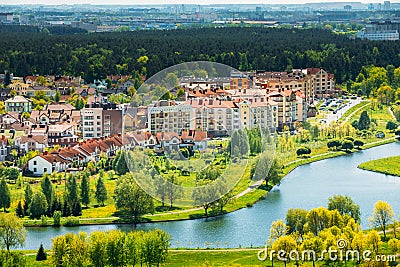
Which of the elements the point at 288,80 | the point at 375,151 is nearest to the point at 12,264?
the point at 375,151

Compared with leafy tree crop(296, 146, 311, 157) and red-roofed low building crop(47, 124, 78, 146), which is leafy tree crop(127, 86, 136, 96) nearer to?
red-roofed low building crop(47, 124, 78, 146)

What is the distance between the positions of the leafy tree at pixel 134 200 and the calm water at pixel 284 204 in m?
0.31

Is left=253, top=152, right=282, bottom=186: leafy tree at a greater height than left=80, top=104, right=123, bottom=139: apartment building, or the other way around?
left=80, top=104, right=123, bottom=139: apartment building

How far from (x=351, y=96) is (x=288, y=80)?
169 centimetres

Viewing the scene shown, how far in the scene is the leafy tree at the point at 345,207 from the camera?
11250 mm

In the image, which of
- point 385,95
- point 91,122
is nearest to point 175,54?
point 385,95

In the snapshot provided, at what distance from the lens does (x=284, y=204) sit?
41.1 feet

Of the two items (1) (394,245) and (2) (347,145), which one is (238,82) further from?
(1) (394,245)

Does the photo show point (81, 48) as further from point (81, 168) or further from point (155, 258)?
point (155, 258)

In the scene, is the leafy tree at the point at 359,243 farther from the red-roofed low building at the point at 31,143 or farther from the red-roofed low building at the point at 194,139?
the red-roofed low building at the point at 31,143

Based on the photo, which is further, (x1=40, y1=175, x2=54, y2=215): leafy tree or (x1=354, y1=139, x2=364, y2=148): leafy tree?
(x1=354, y1=139, x2=364, y2=148): leafy tree

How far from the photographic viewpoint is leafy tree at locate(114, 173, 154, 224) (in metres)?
11.9

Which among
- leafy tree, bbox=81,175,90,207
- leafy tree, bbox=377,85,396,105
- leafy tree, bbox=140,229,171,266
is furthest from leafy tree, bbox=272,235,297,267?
leafy tree, bbox=377,85,396,105

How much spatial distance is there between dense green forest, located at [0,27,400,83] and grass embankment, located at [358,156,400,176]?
850cm
